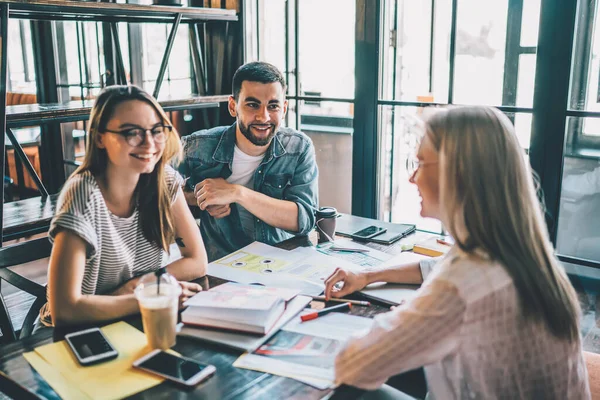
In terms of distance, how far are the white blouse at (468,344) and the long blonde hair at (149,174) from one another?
767 mm

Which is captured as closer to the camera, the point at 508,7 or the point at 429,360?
the point at 429,360

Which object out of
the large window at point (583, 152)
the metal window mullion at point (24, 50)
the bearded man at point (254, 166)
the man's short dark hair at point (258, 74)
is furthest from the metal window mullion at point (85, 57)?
the large window at point (583, 152)

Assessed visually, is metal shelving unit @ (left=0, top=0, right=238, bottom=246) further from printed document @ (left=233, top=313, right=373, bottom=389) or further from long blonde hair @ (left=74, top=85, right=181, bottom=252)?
printed document @ (left=233, top=313, right=373, bottom=389)

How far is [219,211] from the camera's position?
6.45 ft

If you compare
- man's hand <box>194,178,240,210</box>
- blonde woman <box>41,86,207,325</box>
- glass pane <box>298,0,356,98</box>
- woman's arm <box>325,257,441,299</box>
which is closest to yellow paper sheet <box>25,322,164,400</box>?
blonde woman <box>41,86,207,325</box>

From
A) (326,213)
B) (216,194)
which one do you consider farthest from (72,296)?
(326,213)

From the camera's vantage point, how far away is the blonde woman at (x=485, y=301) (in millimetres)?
915

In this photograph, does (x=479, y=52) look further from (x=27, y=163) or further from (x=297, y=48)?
(x=27, y=163)

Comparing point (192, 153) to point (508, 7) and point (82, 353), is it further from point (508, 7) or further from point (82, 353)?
point (508, 7)

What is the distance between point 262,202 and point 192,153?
430mm

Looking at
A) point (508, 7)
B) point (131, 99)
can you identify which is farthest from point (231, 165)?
point (508, 7)

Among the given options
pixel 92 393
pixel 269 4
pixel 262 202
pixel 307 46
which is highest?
pixel 269 4

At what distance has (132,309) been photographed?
4.19 feet

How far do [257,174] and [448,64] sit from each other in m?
1.03
